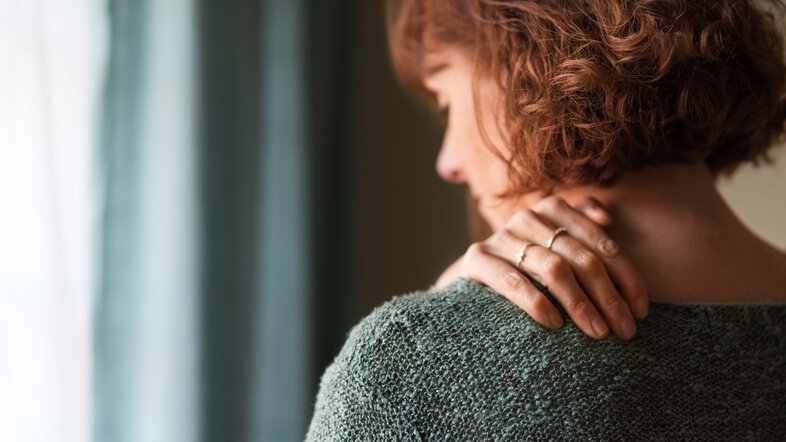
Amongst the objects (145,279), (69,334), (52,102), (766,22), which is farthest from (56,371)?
(766,22)

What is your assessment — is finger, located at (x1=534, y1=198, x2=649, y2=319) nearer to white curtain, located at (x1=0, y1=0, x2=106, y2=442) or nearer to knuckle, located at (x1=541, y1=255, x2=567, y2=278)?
knuckle, located at (x1=541, y1=255, x2=567, y2=278)

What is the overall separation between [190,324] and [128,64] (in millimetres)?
552

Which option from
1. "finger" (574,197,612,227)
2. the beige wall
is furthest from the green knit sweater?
the beige wall

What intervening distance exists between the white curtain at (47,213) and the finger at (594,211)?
2.99 ft

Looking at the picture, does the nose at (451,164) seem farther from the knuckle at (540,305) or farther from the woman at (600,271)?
the knuckle at (540,305)

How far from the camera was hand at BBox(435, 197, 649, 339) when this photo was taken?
2.20 feet

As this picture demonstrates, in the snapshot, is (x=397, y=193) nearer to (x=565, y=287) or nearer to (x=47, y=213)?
(x=47, y=213)

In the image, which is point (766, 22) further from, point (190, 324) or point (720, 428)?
point (190, 324)

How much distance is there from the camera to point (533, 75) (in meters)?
0.74

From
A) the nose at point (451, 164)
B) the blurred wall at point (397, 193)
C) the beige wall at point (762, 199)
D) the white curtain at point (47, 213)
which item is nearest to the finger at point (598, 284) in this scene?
the nose at point (451, 164)

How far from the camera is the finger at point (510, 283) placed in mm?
669

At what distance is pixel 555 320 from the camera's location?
0.67 meters

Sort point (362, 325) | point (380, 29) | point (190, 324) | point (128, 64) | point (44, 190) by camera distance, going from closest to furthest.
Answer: point (362, 325)
point (44, 190)
point (128, 64)
point (190, 324)
point (380, 29)

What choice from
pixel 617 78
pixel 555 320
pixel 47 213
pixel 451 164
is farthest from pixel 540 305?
pixel 47 213
